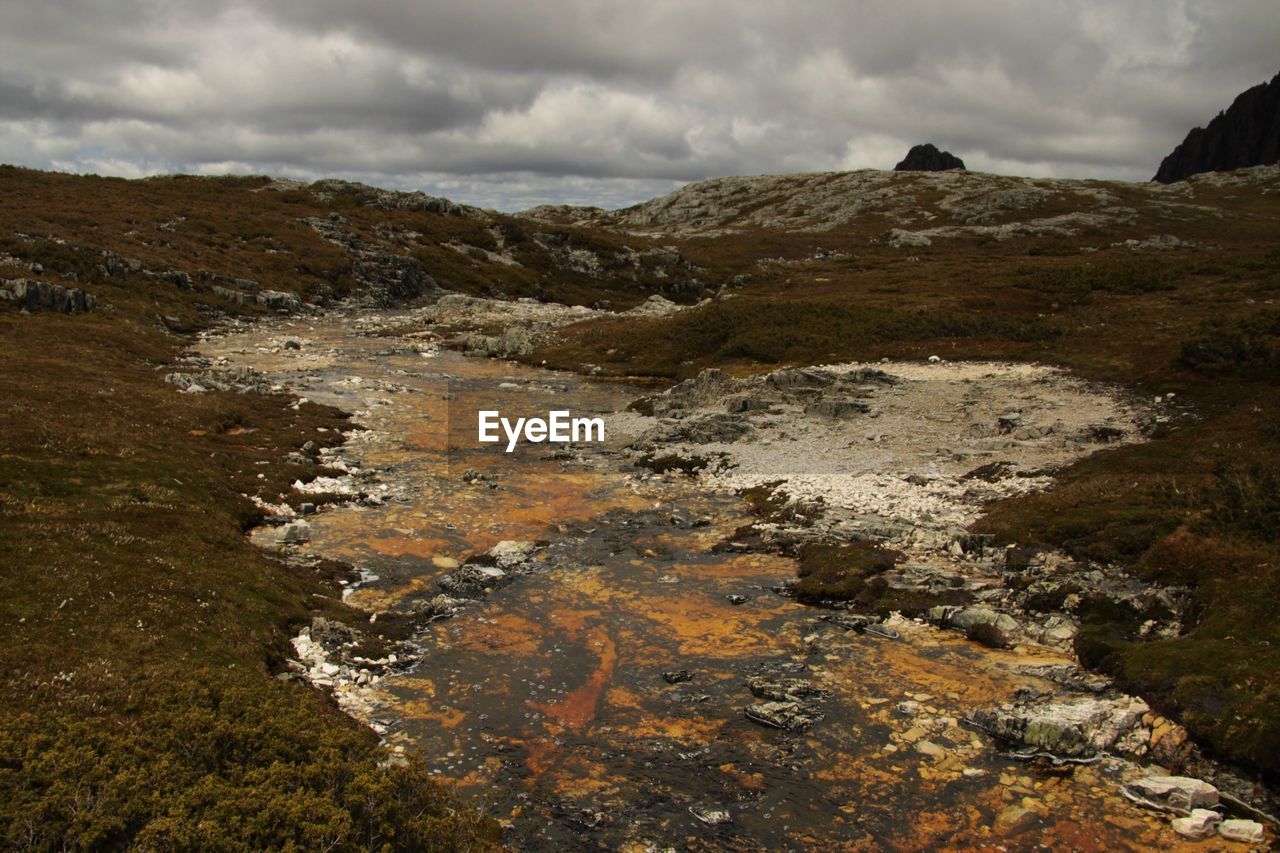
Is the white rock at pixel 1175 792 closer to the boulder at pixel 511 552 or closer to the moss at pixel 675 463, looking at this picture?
the boulder at pixel 511 552

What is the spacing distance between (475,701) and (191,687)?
6.29 meters

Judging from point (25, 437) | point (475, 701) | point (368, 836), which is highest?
point (25, 437)

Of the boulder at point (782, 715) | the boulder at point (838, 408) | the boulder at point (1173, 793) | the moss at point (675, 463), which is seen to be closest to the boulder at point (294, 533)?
the moss at point (675, 463)

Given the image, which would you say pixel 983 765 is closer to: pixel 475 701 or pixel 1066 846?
pixel 1066 846

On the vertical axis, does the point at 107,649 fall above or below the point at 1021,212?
below

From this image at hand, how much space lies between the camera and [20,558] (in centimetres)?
1678

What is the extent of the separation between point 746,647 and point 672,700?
131 inches

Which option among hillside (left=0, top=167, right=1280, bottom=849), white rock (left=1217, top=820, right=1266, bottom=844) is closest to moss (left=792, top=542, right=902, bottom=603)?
hillside (left=0, top=167, right=1280, bottom=849)

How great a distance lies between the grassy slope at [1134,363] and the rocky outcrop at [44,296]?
127ft

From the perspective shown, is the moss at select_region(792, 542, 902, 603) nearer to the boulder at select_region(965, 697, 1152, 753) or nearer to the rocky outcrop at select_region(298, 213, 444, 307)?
the boulder at select_region(965, 697, 1152, 753)

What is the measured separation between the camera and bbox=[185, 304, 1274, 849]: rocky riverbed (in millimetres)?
13773

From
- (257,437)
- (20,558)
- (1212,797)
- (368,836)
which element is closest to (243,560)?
(20,558)

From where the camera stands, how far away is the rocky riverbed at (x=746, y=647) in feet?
45.2

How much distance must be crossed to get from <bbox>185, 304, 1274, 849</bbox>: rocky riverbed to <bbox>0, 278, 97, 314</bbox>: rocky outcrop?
36.6m
